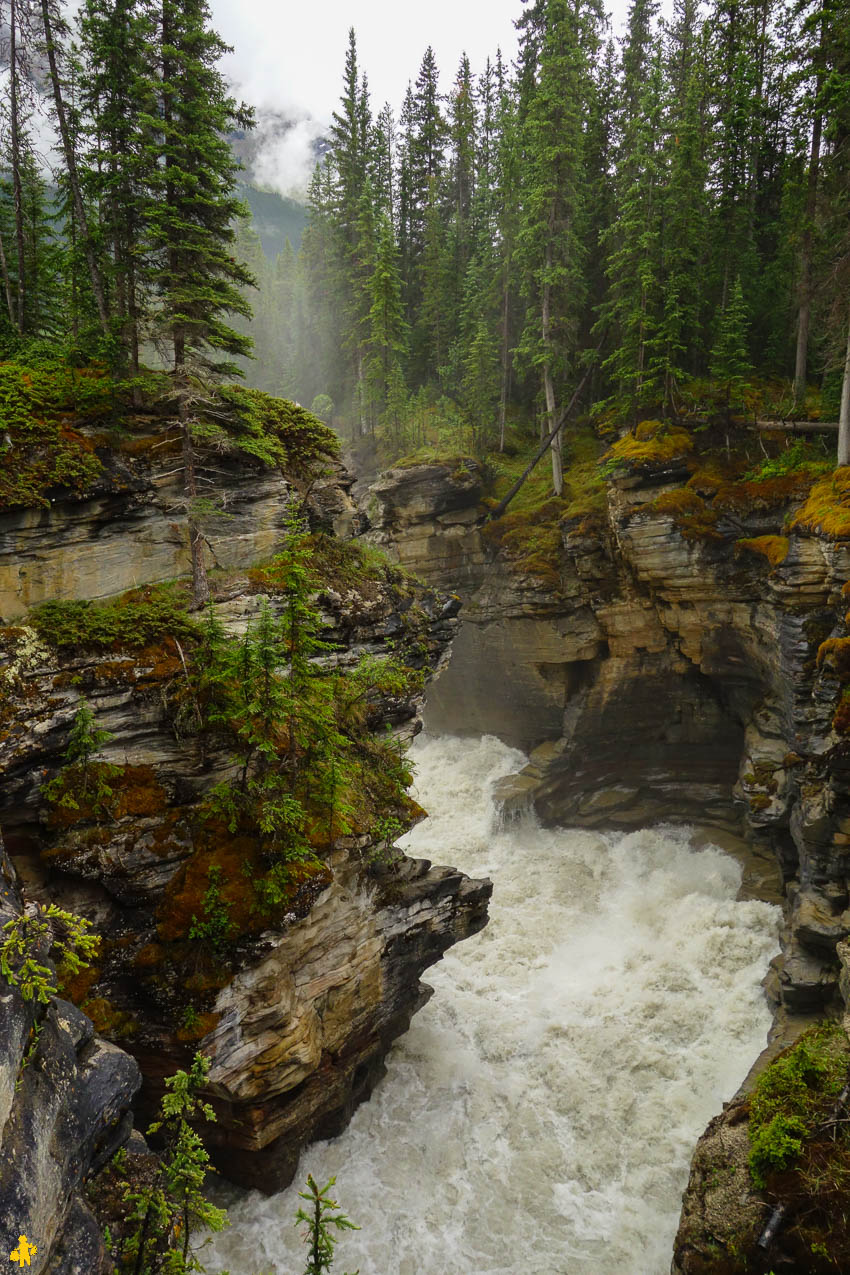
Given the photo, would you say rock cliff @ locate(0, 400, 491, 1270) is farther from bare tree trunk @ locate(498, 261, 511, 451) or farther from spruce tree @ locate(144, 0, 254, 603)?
bare tree trunk @ locate(498, 261, 511, 451)

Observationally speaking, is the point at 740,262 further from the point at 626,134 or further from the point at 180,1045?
the point at 180,1045

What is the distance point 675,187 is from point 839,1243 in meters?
29.2

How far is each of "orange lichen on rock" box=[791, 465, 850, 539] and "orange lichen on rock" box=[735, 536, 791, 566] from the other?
2.61 ft

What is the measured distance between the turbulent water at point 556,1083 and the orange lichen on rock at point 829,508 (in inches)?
447

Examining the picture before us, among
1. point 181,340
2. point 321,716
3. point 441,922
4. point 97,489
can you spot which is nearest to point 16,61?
point 181,340

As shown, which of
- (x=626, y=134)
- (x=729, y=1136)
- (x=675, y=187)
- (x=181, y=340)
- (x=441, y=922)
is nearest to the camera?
(x=729, y=1136)

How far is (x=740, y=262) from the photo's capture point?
25.1 meters

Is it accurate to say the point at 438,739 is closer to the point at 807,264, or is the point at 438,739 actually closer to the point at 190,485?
the point at 190,485

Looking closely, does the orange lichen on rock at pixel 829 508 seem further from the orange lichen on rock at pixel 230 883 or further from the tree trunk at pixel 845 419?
the orange lichen on rock at pixel 230 883

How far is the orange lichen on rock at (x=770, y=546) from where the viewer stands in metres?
18.3

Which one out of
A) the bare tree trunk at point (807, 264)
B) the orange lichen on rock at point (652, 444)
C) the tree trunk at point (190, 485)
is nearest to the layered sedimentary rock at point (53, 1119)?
the tree trunk at point (190, 485)

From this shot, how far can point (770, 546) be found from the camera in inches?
746

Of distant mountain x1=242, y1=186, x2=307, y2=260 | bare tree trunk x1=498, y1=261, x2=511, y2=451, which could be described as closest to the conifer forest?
bare tree trunk x1=498, y1=261, x2=511, y2=451

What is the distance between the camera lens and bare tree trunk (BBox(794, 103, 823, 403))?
20.3m
